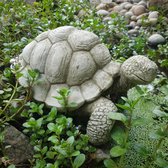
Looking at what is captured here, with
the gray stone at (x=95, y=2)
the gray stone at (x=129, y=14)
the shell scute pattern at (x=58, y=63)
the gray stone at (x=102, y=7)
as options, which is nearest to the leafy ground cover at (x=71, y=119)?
the shell scute pattern at (x=58, y=63)

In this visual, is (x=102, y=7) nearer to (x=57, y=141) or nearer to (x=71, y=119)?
(x=71, y=119)

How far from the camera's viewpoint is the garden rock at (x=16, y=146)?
151 centimetres

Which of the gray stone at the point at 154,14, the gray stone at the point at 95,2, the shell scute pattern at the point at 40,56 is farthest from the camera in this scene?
the gray stone at the point at 95,2

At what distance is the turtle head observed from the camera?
158cm

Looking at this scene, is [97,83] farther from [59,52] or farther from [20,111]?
[20,111]

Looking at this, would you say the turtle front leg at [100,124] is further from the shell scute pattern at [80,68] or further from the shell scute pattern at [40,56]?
the shell scute pattern at [40,56]

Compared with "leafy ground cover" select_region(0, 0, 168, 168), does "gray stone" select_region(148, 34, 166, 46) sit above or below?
below

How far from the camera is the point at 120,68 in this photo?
5.61 ft

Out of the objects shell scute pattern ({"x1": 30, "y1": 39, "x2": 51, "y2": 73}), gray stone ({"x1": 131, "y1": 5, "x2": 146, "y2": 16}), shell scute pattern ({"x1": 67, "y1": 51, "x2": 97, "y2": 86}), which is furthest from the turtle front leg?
gray stone ({"x1": 131, "y1": 5, "x2": 146, "y2": 16})

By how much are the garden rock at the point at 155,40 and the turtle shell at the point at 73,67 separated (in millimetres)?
1907

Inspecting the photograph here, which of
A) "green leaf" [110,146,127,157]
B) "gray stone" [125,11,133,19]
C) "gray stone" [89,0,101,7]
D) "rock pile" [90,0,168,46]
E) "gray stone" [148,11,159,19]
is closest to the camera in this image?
"green leaf" [110,146,127,157]

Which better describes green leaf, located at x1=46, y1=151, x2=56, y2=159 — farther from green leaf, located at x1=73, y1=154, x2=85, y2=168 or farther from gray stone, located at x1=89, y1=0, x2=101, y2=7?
gray stone, located at x1=89, y1=0, x2=101, y2=7

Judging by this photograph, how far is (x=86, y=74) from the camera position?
66.1 inches

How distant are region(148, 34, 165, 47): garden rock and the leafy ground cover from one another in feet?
0.38
